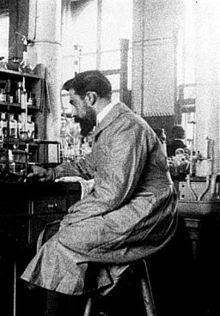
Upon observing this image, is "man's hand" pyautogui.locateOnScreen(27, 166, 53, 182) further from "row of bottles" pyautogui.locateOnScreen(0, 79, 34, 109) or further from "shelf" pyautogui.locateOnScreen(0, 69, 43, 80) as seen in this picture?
"shelf" pyautogui.locateOnScreen(0, 69, 43, 80)

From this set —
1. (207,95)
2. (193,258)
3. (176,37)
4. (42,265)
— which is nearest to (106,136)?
(42,265)

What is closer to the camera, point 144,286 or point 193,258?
point 144,286

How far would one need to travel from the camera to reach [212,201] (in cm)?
306

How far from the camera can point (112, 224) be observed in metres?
2.37

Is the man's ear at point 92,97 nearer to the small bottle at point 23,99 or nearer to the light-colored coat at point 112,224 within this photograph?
the light-colored coat at point 112,224

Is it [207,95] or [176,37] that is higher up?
[176,37]

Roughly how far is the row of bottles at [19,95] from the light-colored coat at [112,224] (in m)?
4.91

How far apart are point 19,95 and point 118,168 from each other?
5.39 meters

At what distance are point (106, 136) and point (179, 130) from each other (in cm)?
602

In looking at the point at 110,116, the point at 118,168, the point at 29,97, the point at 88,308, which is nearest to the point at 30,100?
the point at 29,97

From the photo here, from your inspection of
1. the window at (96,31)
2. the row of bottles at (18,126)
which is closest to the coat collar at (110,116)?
the row of bottles at (18,126)

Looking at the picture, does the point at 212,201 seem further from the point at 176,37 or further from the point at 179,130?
the point at 176,37

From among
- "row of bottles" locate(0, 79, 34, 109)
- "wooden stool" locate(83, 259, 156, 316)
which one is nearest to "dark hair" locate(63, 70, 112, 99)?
"wooden stool" locate(83, 259, 156, 316)

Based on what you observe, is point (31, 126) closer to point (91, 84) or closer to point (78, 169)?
point (78, 169)
